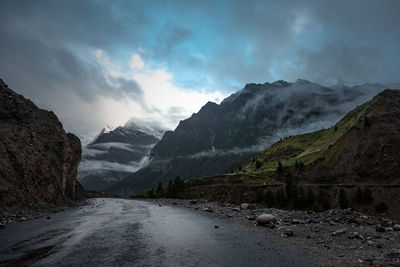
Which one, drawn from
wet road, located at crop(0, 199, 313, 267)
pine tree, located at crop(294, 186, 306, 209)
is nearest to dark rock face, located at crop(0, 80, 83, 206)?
wet road, located at crop(0, 199, 313, 267)

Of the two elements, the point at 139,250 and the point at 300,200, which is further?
the point at 300,200

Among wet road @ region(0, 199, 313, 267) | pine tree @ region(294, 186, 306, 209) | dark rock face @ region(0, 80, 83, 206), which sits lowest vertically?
pine tree @ region(294, 186, 306, 209)

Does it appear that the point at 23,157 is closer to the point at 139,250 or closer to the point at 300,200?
the point at 139,250

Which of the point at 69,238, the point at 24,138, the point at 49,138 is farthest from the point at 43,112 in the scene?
the point at 69,238

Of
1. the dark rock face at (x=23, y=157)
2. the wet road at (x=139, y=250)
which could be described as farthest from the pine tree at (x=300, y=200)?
the dark rock face at (x=23, y=157)

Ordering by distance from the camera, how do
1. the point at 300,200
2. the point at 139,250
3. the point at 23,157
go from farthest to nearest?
the point at 300,200, the point at 23,157, the point at 139,250

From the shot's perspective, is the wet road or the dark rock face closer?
the wet road

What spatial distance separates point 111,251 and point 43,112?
68.4 metres

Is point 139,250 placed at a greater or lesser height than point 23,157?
lesser

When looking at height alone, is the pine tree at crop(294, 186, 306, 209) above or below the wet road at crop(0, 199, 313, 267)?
below

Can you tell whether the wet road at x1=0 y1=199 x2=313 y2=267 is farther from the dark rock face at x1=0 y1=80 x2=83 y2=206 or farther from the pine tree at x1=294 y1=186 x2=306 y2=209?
the pine tree at x1=294 y1=186 x2=306 y2=209

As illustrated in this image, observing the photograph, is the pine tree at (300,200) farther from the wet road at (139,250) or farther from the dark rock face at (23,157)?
the dark rock face at (23,157)

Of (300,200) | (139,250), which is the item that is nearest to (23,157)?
(139,250)

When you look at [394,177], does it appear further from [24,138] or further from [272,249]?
[24,138]
